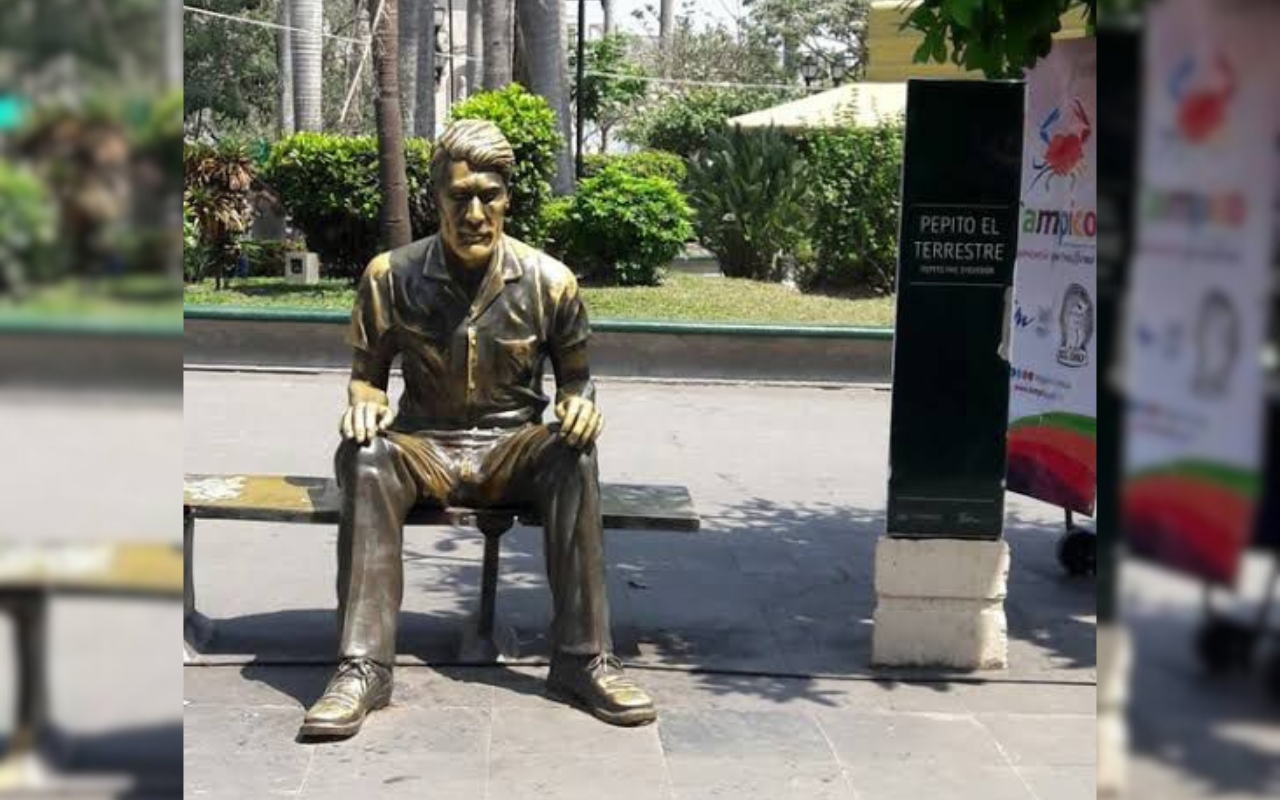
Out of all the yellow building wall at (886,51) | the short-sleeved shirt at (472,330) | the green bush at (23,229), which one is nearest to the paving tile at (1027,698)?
the short-sleeved shirt at (472,330)

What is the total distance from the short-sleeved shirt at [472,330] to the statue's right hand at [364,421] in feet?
0.90

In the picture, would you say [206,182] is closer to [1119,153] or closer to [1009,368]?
Answer: [1009,368]

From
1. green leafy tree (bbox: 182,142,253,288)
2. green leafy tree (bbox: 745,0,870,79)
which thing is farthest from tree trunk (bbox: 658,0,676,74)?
green leafy tree (bbox: 182,142,253,288)

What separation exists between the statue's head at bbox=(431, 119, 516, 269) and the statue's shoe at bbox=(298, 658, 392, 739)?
4.45ft

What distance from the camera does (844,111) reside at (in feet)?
65.6

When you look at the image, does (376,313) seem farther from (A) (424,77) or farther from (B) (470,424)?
(A) (424,77)

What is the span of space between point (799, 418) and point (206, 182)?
8.83 metres

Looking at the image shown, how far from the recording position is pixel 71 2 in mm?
785

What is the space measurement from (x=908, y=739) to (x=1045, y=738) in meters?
0.45

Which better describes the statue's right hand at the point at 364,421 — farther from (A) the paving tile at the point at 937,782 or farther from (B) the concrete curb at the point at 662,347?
(B) the concrete curb at the point at 662,347

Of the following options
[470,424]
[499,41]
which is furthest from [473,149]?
[499,41]

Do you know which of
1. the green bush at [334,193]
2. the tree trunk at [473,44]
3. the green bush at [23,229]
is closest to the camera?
the green bush at [23,229]

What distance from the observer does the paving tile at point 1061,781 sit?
15.5 feet

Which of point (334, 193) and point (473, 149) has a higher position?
point (334, 193)
